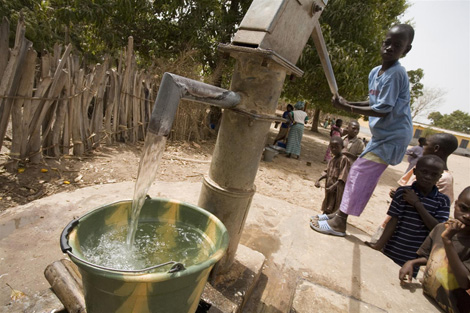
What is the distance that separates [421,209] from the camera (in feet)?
6.95

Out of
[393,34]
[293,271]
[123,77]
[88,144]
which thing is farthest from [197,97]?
[123,77]

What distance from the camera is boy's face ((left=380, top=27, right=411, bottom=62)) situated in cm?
205

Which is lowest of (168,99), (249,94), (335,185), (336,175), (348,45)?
(335,185)

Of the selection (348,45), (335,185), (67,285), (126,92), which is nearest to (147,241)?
(67,285)

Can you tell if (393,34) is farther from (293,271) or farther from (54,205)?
(54,205)

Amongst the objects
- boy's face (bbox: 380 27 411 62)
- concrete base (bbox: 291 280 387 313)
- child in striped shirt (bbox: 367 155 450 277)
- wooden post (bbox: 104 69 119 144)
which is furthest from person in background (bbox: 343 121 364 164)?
wooden post (bbox: 104 69 119 144)

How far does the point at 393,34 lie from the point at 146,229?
7.59 feet

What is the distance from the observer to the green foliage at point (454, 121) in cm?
4712

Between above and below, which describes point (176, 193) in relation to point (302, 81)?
below

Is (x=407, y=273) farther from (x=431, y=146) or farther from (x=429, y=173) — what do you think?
(x=431, y=146)

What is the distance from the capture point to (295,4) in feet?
4.31

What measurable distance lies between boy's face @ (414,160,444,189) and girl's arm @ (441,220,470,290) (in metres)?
0.47

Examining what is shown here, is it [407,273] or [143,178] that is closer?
[143,178]

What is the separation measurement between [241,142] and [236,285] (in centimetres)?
86
